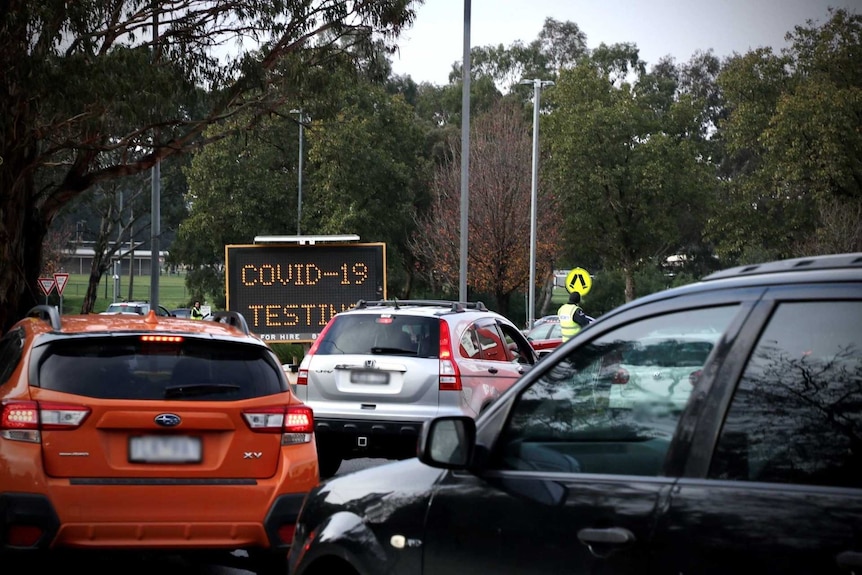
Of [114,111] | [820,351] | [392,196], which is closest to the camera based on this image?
[820,351]

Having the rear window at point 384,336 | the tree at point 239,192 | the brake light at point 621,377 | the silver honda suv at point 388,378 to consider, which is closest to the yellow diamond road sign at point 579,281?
the silver honda suv at point 388,378

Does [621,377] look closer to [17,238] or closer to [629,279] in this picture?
[17,238]

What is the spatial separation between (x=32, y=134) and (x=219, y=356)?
1296 centimetres

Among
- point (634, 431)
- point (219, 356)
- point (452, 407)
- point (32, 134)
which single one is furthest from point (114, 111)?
point (634, 431)

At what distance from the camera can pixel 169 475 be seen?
6570 millimetres

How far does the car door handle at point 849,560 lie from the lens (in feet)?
8.66

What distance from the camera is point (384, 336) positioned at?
12.2 metres

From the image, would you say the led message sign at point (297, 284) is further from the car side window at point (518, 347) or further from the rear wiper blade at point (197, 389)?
the rear wiper blade at point (197, 389)

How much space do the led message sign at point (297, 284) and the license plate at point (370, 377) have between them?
43.4 ft

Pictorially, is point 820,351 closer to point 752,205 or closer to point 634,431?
point 634,431

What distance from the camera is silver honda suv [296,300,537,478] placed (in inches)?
467

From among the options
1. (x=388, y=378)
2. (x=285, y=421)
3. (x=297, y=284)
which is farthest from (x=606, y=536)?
(x=297, y=284)

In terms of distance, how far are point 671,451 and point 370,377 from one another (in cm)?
890

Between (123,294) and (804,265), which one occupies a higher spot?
(804,265)
